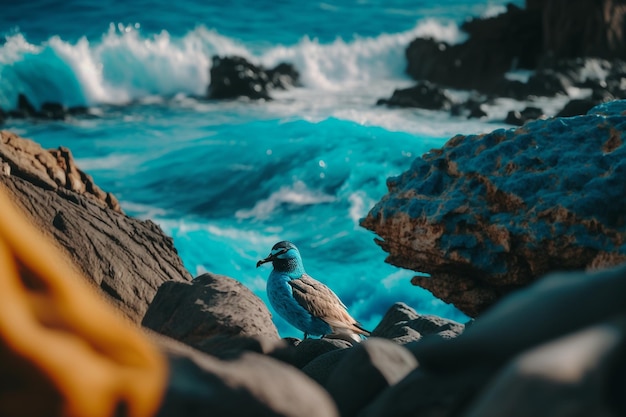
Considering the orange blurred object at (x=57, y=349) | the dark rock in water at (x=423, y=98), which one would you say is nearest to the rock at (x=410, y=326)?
the orange blurred object at (x=57, y=349)

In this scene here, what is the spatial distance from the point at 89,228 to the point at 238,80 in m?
17.3

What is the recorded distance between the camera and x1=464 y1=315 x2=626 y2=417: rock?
179 centimetres

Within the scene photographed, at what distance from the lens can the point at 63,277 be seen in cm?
188

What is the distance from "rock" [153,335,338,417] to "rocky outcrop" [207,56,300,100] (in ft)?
64.4

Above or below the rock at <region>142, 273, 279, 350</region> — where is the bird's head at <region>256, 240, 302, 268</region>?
below

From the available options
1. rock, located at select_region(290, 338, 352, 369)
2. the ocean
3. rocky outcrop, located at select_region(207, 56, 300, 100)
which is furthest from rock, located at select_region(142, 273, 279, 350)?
rocky outcrop, located at select_region(207, 56, 300, 100)

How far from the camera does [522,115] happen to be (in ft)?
57.5

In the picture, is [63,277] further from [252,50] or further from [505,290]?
[252,50]

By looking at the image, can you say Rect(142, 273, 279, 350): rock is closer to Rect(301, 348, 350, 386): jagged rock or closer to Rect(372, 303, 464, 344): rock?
Rect(301, 348, 350, 386): jagged rock

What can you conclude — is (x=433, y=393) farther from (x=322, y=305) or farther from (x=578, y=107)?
(x=578, y=107)

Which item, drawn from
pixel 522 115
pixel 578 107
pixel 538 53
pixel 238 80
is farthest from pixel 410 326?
pixel 538 53

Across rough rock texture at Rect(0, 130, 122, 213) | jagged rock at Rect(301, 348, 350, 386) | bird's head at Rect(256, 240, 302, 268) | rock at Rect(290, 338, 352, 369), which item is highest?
rough rock texture at Rect(0, 130, 122, 213)

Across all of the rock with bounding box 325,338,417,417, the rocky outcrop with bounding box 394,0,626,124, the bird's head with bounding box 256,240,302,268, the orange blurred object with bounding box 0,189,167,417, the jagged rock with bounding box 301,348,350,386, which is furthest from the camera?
the rocky outcrop with bounding box 394,0,626,124

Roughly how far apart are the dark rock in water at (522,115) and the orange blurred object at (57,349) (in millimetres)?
15903
